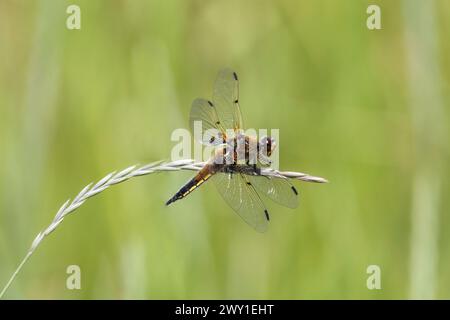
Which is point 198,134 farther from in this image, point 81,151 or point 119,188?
point 81,151

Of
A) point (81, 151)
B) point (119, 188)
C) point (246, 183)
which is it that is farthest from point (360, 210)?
point (81, 151)

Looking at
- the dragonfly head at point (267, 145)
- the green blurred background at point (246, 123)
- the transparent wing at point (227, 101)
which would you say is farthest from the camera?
the green blurred background at point (246, 123)

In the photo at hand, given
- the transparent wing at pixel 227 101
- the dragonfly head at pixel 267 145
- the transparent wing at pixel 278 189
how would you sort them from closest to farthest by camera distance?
the transparent wing at pixel 278 189 → the dragonfly head at pixel 267 145 → the transparent wing at pixel 227 101

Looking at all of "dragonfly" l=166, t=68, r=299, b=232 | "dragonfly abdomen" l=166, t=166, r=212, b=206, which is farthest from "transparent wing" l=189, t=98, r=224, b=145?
"dragonfly abdomen" l=166, t=166, r=212, b=206

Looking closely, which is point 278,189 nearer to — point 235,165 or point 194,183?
point 235,165

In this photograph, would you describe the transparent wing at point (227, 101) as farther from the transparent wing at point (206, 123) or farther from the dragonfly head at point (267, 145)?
the dragonfly head at point (267, 145)

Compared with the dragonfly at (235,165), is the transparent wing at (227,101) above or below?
above

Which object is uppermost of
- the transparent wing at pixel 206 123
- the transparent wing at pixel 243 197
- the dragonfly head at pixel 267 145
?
the transparent wing at pixel 206 123

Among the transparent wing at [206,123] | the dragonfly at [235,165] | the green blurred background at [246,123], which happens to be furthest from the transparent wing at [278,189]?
the green blurred background at [246,123]
